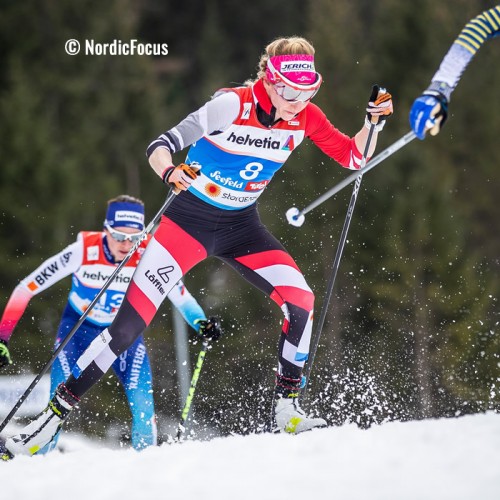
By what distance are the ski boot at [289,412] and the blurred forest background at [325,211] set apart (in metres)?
1.53

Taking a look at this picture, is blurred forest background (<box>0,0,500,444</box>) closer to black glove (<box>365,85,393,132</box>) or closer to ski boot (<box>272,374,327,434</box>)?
ski boot (<box>272,374,327,434</box>)

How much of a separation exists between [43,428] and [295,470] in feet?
6.12

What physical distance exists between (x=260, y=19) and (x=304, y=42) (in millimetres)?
42335

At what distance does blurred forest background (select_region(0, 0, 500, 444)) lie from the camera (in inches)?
672

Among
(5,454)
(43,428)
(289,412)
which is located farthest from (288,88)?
(5,454)

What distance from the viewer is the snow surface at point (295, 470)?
351cm

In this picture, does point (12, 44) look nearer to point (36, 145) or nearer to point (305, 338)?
point (36, 145)

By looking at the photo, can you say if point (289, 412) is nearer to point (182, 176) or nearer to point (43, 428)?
point (43, 428)

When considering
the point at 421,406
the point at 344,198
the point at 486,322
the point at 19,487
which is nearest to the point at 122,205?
the point at 19,487

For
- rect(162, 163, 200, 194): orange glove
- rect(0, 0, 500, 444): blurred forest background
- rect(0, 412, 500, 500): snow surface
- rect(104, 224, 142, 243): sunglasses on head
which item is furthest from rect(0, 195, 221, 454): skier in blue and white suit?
rect(0, 412, 500, 500): snow surface

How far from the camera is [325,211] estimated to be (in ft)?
77.5

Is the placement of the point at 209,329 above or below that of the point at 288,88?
below

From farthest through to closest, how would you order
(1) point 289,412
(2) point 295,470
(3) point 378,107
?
A: (3) point 378,107, (1) point 289,412, (2) point 295,470

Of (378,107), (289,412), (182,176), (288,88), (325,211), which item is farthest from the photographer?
(325,211)
